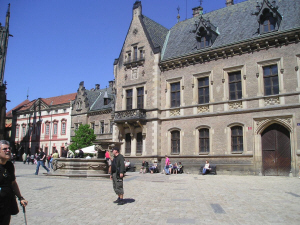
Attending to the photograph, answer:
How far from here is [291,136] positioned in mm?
21250

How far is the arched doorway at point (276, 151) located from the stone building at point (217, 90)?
0.07 metres

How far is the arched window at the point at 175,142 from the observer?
27.7 meters

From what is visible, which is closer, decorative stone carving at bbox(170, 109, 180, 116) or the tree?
decorative stone carving at bbox(170, 109, 180, 116)

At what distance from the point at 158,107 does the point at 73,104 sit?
25.8m

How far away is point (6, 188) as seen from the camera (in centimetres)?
452

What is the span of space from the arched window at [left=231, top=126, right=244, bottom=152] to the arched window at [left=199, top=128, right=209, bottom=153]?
Answer: 7.84 ft

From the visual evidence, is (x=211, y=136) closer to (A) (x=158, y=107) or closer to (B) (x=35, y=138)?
(A) (x=158, y=107)

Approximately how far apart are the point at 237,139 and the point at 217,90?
4.74 meters

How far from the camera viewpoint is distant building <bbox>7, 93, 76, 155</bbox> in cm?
5156

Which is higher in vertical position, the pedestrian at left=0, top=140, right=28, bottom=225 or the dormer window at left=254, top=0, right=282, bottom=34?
the dormer window at left=254, top=0, right=282, bottom=34

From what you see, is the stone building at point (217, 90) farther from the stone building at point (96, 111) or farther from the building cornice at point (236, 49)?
the stone building at point (96, 111)

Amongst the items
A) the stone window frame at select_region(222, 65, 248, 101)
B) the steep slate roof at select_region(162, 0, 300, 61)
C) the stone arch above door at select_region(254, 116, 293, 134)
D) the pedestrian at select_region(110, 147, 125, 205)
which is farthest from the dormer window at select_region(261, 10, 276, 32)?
the pedestrian at select_region(110, 147, 125, 205)

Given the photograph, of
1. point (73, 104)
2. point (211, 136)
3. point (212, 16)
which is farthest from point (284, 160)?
point (73, 104)

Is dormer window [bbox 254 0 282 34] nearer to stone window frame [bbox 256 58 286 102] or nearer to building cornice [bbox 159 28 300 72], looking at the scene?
building cornice [bbox 159 28 300 72]
